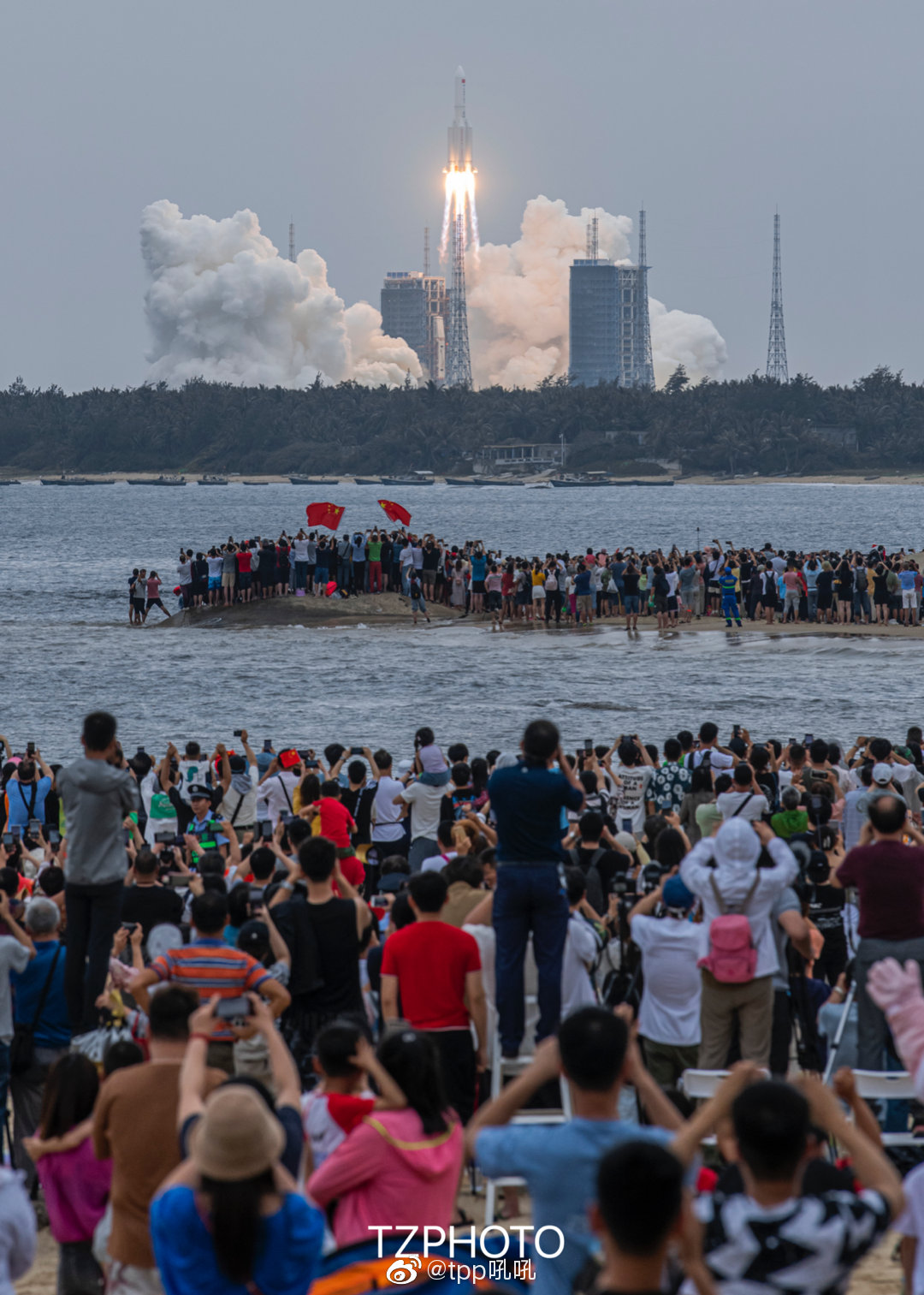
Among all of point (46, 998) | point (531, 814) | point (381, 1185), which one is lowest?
point (46, 998)

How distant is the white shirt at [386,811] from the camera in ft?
38.9

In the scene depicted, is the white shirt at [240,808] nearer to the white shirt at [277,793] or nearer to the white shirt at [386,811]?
the white shirt at [277,793]

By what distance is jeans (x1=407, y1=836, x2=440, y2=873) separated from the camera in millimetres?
10805

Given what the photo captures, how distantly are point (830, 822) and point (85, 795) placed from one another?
5.42 meters

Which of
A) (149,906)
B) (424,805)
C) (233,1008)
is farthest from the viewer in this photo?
(424,805)

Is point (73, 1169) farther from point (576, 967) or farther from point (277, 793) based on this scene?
point (277, 793)

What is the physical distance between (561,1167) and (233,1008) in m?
1.42

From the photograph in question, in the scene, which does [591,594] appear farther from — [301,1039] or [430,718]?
[301,1039]

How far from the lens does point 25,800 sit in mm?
13633

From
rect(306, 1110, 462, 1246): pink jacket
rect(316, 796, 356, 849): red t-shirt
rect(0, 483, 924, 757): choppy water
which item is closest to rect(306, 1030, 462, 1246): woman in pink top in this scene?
rect(306, 1110, 462, 1246): pink jacket

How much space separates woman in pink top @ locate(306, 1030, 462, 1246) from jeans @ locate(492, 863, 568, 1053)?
230cm

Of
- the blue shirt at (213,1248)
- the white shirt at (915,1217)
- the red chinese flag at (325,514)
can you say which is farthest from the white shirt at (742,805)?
the red chinese flag at (325,514)

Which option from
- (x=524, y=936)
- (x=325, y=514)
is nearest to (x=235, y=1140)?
(x=524, y=936)

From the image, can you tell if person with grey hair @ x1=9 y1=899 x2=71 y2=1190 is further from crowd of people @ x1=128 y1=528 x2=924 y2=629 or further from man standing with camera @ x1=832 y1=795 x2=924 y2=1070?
crowd of people @ x1=128 y1=528 x2=924 y2=629
